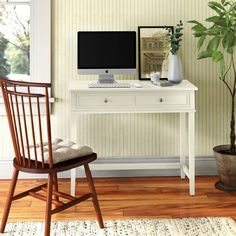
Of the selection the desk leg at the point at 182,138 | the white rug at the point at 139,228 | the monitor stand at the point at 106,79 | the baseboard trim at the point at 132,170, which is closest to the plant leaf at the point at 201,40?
the desk leg at the point at 182,138

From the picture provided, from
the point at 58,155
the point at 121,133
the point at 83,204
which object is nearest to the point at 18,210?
the point at 83,204

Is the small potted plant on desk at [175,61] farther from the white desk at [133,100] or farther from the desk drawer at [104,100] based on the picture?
the desk drawer at [104,100]

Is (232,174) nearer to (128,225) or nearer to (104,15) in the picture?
(128,225)

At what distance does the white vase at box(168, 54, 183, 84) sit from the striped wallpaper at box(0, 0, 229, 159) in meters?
0.29

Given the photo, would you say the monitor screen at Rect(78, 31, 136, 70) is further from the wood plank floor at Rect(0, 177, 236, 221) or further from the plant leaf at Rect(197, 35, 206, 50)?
the wood plank floor at Rect(0, 177, 236, 221)

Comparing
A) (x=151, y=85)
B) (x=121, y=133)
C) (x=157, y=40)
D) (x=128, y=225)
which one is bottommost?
(x=128, y=225)

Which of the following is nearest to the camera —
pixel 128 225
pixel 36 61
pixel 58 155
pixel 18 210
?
pixel 58 155

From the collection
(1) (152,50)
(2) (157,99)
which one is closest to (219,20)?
(1) (152,50)

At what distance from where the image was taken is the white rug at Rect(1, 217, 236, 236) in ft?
10.4

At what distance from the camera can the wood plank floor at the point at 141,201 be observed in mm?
3492

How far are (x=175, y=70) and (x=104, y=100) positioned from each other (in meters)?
0.60

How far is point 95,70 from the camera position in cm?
400

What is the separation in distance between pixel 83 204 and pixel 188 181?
3.21 feet

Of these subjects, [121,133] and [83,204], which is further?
[121,133]
